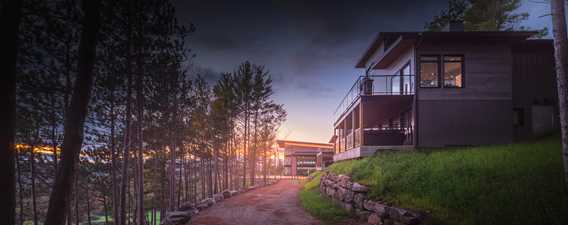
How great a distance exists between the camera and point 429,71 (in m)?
18.1

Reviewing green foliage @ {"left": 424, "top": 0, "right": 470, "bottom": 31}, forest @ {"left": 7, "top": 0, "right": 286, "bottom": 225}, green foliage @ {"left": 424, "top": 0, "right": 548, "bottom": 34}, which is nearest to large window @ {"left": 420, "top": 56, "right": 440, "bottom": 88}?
forest @ {"left": 7, "top": 0, "right": 286, "bottom": 225}

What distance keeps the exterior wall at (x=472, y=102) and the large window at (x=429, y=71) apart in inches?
12.6

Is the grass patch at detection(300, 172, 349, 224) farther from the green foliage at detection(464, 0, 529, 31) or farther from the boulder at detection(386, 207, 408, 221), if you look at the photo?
the green foliage at detection(464, 0, 529, 31)

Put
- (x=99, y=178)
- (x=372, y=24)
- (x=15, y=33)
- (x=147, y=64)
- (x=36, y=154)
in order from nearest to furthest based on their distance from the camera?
(x=15, y=33)
(x=147, y=64)
(x=36, y=154)
(x=99, y=178)
(x=372, y=24)

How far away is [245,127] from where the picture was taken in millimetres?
31672

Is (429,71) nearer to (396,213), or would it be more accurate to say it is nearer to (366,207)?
(366,207)

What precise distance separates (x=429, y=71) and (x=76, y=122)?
16.4 metres

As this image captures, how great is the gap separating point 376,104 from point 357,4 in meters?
7.05

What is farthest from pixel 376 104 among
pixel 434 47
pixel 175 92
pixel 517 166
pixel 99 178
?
pixel 99 178

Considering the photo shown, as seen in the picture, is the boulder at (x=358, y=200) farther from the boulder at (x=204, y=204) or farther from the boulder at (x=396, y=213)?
the boulder at (x=204, y=204)

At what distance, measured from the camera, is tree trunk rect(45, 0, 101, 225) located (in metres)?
7.69

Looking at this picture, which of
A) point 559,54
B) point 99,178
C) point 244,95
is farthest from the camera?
point 244,95

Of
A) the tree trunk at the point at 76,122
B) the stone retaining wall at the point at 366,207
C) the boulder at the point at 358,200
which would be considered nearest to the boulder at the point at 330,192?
the stone retaining wall at the point at 366,207

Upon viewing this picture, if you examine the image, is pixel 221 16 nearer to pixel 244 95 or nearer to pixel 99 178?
pixel 244 95
